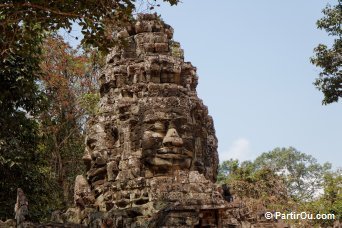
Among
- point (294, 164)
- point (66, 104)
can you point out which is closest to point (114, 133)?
point (66, 104)

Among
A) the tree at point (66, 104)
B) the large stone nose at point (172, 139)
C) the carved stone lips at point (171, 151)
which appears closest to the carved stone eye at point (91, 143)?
the carved stone lips at point (171, 151)

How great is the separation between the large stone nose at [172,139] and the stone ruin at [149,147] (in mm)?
28

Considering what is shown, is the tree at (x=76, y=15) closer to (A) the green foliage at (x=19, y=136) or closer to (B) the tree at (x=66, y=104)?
(A) the green foliage at (x=19, y=136)

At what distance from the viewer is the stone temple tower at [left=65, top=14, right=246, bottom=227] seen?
39.6ft

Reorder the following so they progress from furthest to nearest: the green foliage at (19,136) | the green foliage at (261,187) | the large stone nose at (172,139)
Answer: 1. the green foliage at (261,187)
2. the green foliage at (19,136)
3. the large stone nose at (172,139)

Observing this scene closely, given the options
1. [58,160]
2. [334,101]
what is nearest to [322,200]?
[334,101]

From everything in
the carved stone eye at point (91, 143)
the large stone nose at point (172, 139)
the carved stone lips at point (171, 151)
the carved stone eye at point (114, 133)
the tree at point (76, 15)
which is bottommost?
the carved stone lips at point (171, 151)

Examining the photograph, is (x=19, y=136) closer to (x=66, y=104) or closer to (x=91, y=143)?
(x=91, y=143)

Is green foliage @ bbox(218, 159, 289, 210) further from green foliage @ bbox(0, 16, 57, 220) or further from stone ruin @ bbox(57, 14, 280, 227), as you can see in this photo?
green foliage @ bbox(0, 16, 57, 220)

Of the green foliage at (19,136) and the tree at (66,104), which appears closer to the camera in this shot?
the green foliage at (19,136)

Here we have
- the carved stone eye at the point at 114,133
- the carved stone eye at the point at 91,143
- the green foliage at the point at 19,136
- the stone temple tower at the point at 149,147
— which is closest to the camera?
the stone temple tower at the point at 149,147

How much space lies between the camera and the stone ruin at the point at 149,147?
12.1 metres

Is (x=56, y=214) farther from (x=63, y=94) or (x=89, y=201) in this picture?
(x=63, y=94)

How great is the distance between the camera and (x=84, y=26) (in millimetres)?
9352
